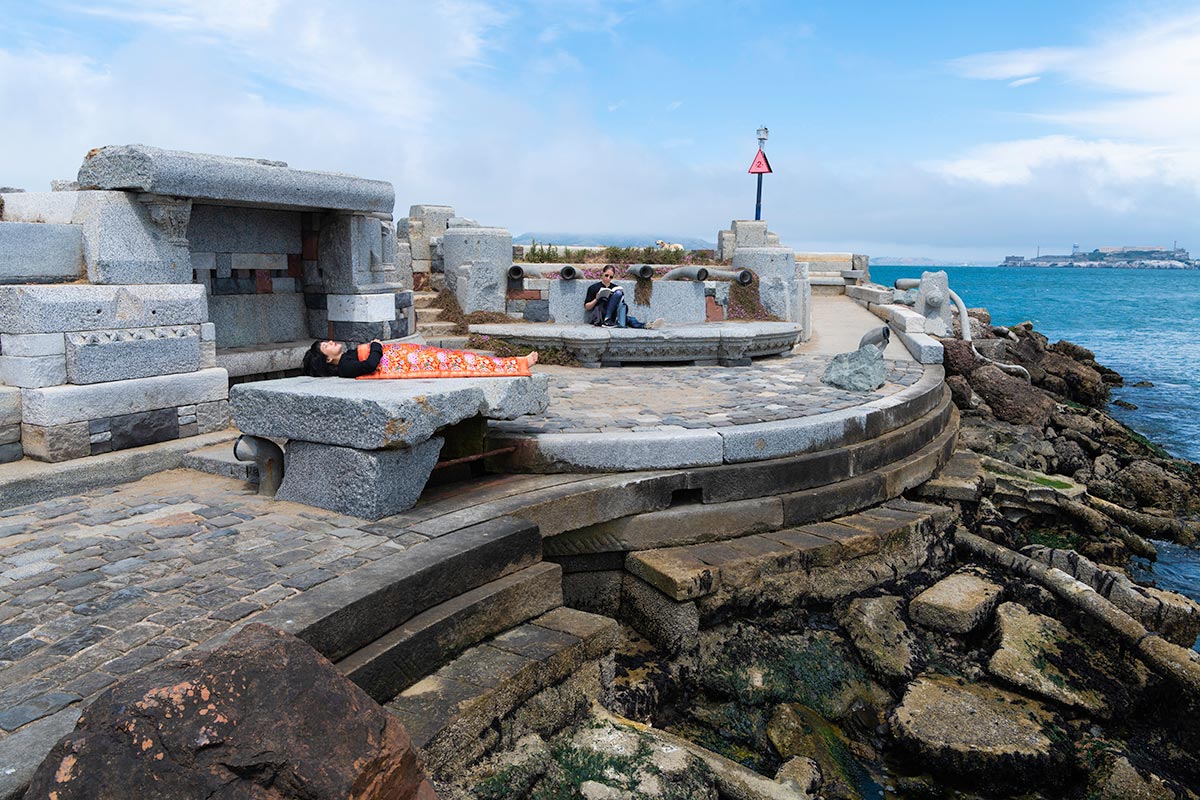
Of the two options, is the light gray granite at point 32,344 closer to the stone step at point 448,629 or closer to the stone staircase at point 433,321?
the stone step at point 448,629

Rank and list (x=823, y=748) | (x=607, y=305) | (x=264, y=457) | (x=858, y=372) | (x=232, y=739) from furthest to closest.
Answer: (x=607, y=305), (x=858, y=372), (x=264, y=457), (x=823, y=748), (x=232, y=739)

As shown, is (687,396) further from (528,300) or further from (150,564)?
(150,564)

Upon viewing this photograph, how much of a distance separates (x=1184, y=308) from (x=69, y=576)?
256 feet

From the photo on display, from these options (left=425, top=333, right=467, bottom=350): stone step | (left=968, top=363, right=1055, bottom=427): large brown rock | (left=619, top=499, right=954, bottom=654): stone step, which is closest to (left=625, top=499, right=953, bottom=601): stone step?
(left=619, top=499, right=954, bottom=654): stone step

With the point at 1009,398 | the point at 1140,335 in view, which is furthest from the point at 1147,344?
the point at 1009,398

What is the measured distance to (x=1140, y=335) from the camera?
145 feet

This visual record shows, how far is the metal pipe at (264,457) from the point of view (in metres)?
5.46

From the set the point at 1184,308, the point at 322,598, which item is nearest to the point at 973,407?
the point at 322,598

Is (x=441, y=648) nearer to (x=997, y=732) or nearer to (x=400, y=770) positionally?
(x=400, y=770)

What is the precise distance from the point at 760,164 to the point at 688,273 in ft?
33.5

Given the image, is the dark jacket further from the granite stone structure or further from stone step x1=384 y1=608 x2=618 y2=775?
stone step x1=384 y1=608 x2=618 y2=775

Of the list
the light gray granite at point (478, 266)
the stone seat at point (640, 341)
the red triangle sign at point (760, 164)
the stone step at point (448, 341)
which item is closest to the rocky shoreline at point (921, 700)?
the stone seat at point (640, 341)

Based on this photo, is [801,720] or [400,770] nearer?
[400,770]

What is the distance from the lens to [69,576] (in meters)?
4.25
